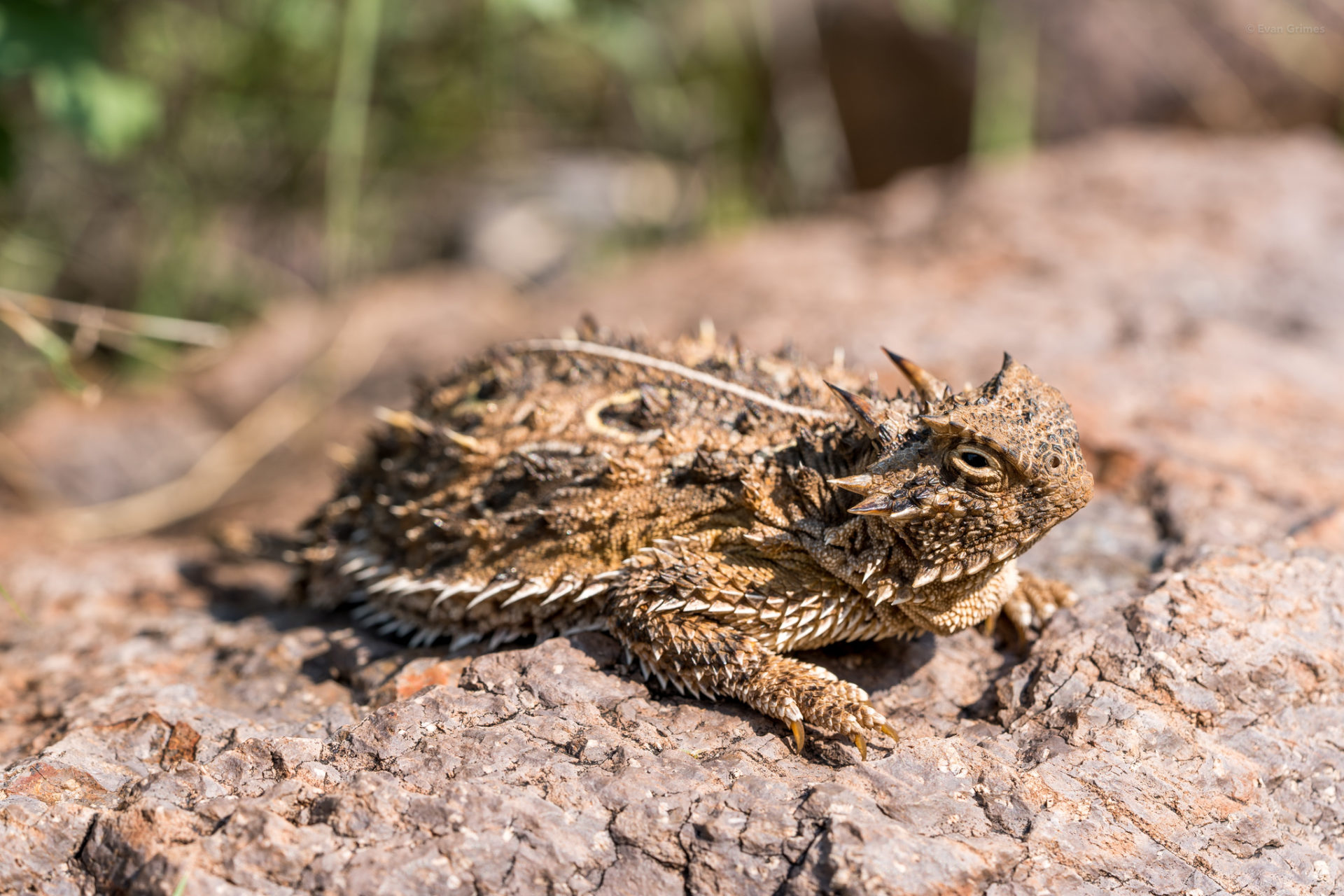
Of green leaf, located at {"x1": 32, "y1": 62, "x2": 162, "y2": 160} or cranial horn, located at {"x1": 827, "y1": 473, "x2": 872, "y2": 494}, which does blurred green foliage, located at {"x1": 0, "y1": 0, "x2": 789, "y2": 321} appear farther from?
cranial horn, located at {"x1": 827, "y1": 473, "x2": 872, "y2": 494}

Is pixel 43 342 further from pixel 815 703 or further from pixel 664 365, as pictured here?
pixel 815 703

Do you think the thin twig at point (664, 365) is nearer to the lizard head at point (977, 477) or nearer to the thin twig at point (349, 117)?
the lizard head at point (977, 477)

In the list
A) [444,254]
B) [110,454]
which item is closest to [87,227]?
[110,454]

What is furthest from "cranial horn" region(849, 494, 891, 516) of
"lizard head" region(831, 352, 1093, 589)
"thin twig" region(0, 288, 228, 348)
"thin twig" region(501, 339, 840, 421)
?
"thin twig" region(0, 288, 228, 348)

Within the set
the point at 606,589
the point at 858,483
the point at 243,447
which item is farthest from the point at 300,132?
the point at 858,483

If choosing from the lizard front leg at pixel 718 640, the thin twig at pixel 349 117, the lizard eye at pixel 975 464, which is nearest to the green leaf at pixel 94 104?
the thin twig at pixel 349 117

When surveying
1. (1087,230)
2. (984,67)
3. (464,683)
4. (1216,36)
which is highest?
(1216,36)

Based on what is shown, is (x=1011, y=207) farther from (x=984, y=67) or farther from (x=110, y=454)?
(x=110, y=454)
